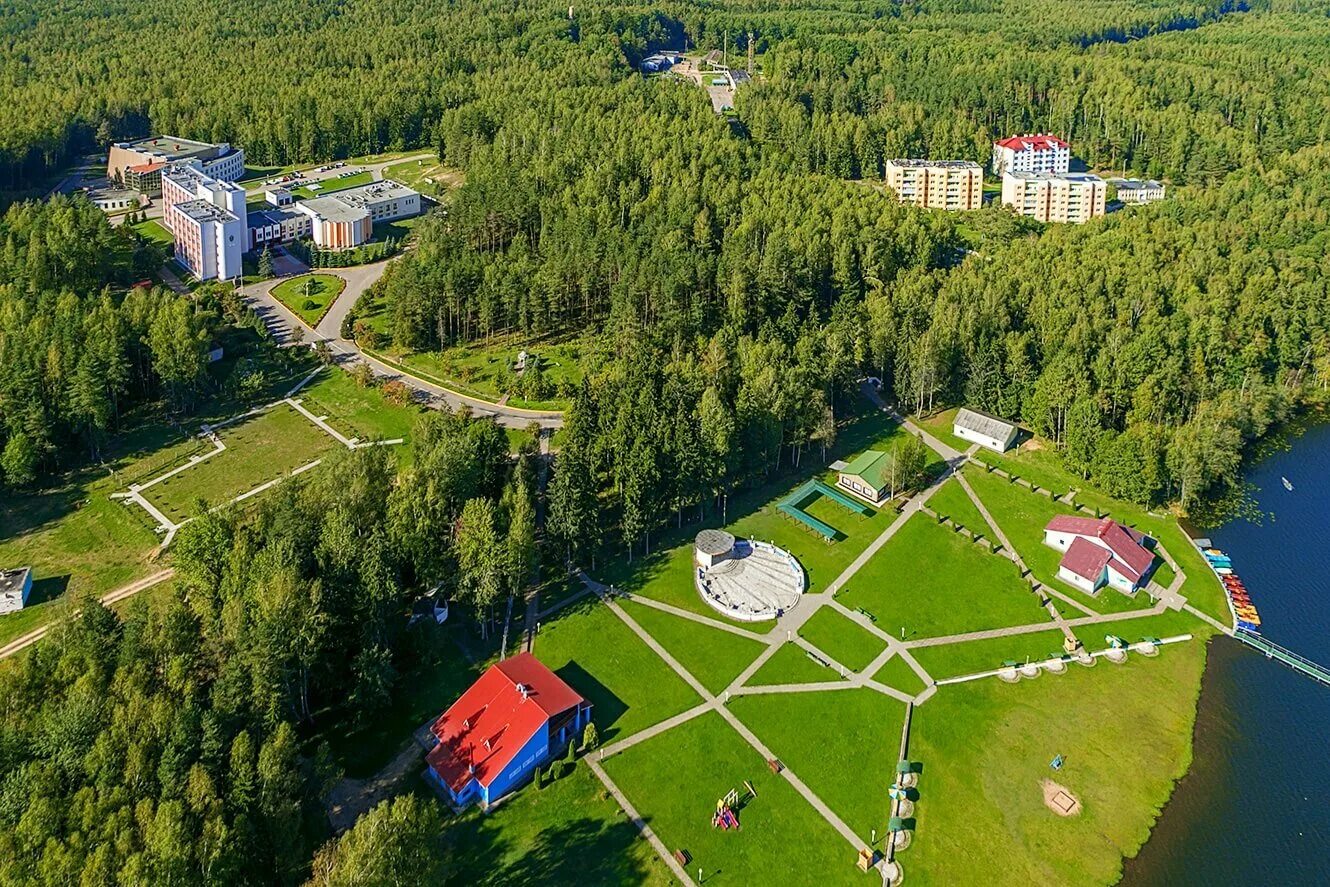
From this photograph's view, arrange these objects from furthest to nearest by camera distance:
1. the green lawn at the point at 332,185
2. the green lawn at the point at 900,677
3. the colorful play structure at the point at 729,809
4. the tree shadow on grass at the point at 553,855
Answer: the green lawn at the point at 332,185 → the green lawn at the point at 900,677 → the colorful play structure at the point at 729,809 → the tree shadow on grass at the point at 553,855

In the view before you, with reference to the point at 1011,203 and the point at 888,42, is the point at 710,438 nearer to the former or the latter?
the point at 1011,203

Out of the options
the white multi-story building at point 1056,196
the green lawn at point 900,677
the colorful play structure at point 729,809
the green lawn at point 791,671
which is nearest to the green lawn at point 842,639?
the green lawn at point 900,677

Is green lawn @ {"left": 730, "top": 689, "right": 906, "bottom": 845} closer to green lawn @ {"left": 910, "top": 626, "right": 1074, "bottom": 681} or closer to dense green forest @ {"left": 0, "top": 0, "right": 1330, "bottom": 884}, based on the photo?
green lawn @ {"left": 910, "top": 626, "right": 1074, "bottom": 681}

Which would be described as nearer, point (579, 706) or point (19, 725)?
point (19, 725)

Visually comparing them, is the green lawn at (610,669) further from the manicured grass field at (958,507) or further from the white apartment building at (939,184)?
the white apartment building at (939,184)

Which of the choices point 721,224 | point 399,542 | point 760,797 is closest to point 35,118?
point 721,224
